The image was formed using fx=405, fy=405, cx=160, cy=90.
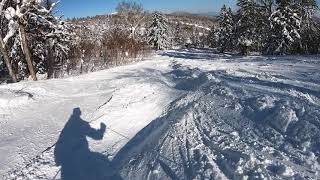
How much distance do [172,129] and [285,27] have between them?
31694mm

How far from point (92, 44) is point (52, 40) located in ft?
10.1

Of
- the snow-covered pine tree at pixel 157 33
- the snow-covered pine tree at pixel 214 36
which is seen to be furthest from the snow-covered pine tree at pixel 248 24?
the snow-covered pine tree at pixel 214 36

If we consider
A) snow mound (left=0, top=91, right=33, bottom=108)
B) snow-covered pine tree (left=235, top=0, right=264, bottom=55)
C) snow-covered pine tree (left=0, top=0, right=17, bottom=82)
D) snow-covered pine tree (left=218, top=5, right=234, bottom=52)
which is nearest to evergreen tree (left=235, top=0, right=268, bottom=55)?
snow-covered pine tree (left=235, top=0, right=264, bottom=55)

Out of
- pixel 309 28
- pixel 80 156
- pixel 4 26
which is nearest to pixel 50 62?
pixel 4 26

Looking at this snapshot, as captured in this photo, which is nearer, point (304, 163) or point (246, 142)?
point (304, 163)

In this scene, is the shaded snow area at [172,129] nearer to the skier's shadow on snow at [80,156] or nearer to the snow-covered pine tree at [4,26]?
the skier's shadow on snow at [80,156]

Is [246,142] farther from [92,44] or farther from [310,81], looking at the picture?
[92,44]

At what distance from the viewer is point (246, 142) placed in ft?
23.8

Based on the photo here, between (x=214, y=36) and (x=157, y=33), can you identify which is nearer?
(x=157, y=33)

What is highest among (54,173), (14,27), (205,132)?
(14,27)

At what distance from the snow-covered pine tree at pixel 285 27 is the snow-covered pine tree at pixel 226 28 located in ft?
62.8

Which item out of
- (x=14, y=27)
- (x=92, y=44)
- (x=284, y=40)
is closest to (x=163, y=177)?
(x=14, y=27)

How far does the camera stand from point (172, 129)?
8812mm

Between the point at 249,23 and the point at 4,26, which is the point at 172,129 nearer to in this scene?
the point at 4,26
